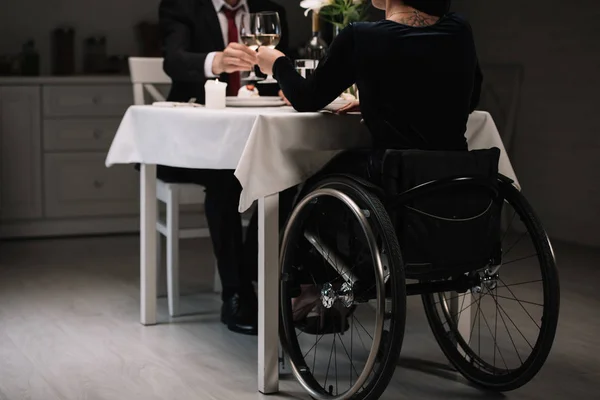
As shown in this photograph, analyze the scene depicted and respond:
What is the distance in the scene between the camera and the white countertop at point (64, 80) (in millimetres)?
4992

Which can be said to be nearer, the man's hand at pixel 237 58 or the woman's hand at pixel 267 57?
the woman's hand at pixel 267 57

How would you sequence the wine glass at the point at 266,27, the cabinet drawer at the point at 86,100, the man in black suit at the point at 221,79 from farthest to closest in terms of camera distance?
the cabinet drawer at the point at 86,100
the man in black suit at the point at 221,79
the wine glass at the point at 266,27

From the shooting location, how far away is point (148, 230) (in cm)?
324

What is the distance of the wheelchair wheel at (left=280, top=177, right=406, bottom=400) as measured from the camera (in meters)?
2.14

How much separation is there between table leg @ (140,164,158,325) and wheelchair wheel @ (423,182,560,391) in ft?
3.13

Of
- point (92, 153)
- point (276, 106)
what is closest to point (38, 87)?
point (92, 153)

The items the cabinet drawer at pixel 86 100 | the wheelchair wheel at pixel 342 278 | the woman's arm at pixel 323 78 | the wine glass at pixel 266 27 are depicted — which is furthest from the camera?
the cabinet drawer at pixel 86 100

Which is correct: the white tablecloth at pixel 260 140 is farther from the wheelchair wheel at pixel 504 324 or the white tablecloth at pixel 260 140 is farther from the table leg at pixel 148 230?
the wheelchair wheel at pixel 504 324

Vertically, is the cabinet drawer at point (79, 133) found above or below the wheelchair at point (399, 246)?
below

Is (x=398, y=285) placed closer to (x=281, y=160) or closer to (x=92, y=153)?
(x=281, y=160)

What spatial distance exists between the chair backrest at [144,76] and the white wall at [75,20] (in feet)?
7.15

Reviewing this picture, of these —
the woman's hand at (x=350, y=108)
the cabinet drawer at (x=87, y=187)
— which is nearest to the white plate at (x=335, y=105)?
the woman's hand at (x=350, y=108)

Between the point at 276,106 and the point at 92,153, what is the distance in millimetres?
2430

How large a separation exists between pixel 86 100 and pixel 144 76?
157 centimetres
